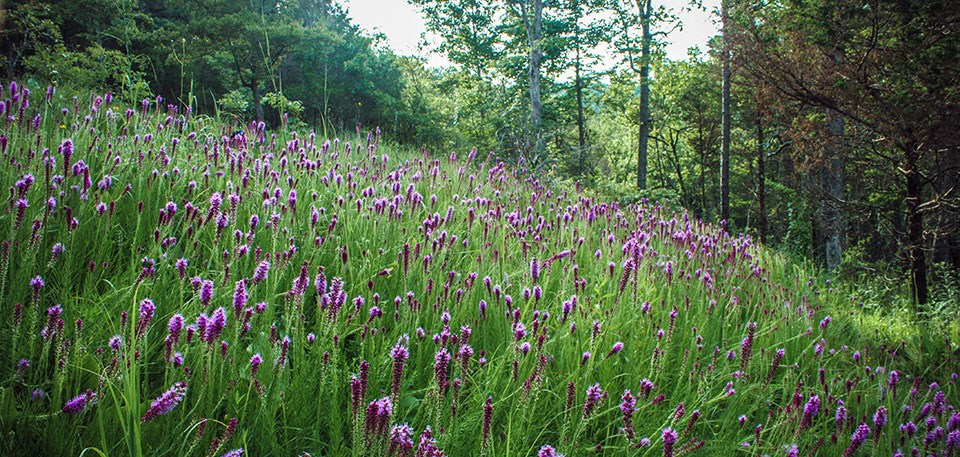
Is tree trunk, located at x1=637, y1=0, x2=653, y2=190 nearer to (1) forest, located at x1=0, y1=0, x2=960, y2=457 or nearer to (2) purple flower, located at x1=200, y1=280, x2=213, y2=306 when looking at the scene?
(1) forest, located at x1=0, y1=0, x2=960, y2=457

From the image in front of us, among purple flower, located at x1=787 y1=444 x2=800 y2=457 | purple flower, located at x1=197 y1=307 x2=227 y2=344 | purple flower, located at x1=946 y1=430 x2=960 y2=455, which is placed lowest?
purple flower, located at x1=946 y1=430 x2=960 y2=455

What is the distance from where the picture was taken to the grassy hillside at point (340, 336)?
133cm

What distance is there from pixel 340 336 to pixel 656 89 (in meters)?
25.3

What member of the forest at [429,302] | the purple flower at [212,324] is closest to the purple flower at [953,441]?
the forest at [429,302]

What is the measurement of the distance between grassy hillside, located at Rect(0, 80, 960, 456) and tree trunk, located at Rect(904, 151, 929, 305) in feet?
9.31

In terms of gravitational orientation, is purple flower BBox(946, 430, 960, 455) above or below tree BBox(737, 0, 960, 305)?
below

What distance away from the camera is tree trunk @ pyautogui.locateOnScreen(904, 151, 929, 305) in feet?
20.5

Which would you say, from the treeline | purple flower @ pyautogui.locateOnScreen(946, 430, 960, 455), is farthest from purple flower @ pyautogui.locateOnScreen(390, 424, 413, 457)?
the treeline

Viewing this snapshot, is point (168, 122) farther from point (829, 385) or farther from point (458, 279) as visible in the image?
point (829, 385)

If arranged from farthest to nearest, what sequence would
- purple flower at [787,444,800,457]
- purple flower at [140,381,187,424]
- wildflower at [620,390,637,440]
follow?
purple flower at [787,444,800,457], wildflower at [620,390,637,440], purple flower at [140,381,187,424]

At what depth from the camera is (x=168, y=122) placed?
434 centimetres

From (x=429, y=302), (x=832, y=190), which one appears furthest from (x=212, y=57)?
(x=832, y=190)

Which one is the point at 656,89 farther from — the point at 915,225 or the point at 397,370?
the point at 397,370

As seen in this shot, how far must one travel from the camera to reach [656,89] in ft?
79.7
